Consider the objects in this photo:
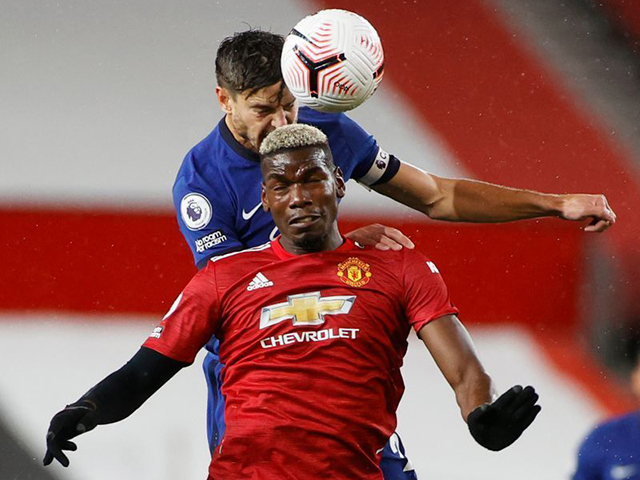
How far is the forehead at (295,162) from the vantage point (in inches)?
92.7

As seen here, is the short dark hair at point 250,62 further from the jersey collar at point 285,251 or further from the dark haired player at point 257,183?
the jersey collar at point 285,251

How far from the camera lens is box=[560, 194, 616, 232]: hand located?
102 inches

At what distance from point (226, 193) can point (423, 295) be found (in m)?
0.63

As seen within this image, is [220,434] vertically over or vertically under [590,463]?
over

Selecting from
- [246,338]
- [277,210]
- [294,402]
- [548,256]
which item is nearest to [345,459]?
[294,402]

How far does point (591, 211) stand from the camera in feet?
8.53

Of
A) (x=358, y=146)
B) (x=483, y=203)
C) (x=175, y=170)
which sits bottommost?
(x=175, y=170)

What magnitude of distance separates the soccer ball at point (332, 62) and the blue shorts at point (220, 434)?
2.07ft

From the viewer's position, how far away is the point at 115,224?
4.19m

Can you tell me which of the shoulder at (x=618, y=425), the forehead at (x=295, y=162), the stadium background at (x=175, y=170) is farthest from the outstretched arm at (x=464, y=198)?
the stadium background at (x=175, y=170)

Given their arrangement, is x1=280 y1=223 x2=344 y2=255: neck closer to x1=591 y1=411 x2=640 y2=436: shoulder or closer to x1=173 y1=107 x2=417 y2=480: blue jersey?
x1=173 y1=107 x2=417 y2=480: blue jersey

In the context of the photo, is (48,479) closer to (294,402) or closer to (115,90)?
(115,90)

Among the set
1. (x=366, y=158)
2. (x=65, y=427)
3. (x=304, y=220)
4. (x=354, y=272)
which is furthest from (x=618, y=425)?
(x=65, y=427)

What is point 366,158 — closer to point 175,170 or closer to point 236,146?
point 236,146
